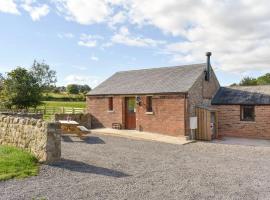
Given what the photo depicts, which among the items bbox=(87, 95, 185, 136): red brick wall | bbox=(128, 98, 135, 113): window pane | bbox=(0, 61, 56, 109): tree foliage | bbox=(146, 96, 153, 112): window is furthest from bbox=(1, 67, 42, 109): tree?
bbox=(146, 96, 153, 112): window

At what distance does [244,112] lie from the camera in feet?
63.8

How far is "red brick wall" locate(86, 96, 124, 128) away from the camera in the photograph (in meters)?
22.0

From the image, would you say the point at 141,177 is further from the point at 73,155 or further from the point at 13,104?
the point at 13,104

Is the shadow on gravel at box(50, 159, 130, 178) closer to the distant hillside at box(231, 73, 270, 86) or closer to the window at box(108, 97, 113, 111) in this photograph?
the window at box(108, 97, 113, 111)

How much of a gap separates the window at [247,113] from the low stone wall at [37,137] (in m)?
13.4

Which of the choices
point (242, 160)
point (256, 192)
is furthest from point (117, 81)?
point (256, 192)

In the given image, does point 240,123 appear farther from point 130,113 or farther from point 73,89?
point 73,89

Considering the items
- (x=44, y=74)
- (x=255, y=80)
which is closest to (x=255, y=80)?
(x=255, y=80)

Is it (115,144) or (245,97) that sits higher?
(245,97)

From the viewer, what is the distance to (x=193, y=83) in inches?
725

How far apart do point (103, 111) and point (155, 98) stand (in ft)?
17.7

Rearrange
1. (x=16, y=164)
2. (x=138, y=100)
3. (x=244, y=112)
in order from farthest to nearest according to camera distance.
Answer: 1. (x=138, y=100)
2. (x=244, y=112)
3. (x=16, y=164)

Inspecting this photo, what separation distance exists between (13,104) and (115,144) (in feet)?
63.7

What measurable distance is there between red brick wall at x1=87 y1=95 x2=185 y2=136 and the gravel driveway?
410 cm
